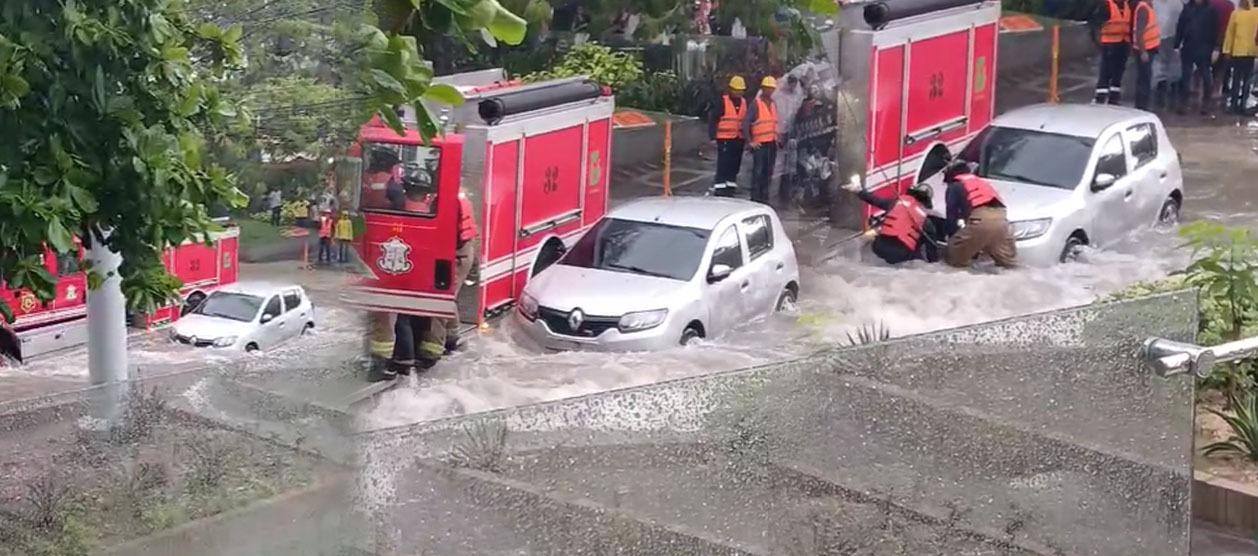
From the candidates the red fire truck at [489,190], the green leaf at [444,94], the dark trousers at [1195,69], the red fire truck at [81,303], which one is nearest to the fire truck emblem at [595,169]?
the red fire truck at [489,190]

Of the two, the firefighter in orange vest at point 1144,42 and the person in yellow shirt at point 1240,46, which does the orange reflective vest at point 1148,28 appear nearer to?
the firefighter in orange vest at point 1144,42

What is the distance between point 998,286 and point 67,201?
15.3 ft

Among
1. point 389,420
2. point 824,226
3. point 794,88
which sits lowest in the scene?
point 389,420

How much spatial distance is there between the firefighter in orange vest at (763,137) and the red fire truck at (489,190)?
606mm

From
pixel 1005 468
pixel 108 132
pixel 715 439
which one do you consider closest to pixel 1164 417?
pixel 1005 468

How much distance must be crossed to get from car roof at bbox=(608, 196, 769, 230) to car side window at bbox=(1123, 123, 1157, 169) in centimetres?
→ 207

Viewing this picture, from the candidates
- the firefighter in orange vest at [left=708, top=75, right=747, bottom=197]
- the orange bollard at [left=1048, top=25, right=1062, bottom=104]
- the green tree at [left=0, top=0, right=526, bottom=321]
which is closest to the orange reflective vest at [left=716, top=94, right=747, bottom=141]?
the firefighter in orange vest at [left=708, top=75, right=747, bottom=197]

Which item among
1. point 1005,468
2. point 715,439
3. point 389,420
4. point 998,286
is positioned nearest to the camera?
point 715,439

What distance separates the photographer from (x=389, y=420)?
573 centimetres

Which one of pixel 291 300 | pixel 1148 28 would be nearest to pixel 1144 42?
pixel 1148 28

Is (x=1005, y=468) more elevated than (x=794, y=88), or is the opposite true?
(x=794, y=88)

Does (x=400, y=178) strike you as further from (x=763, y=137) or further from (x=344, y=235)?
(x=763, y=137)

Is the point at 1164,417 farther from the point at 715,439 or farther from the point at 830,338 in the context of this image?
the point at 830,338

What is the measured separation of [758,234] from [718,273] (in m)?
0.25
